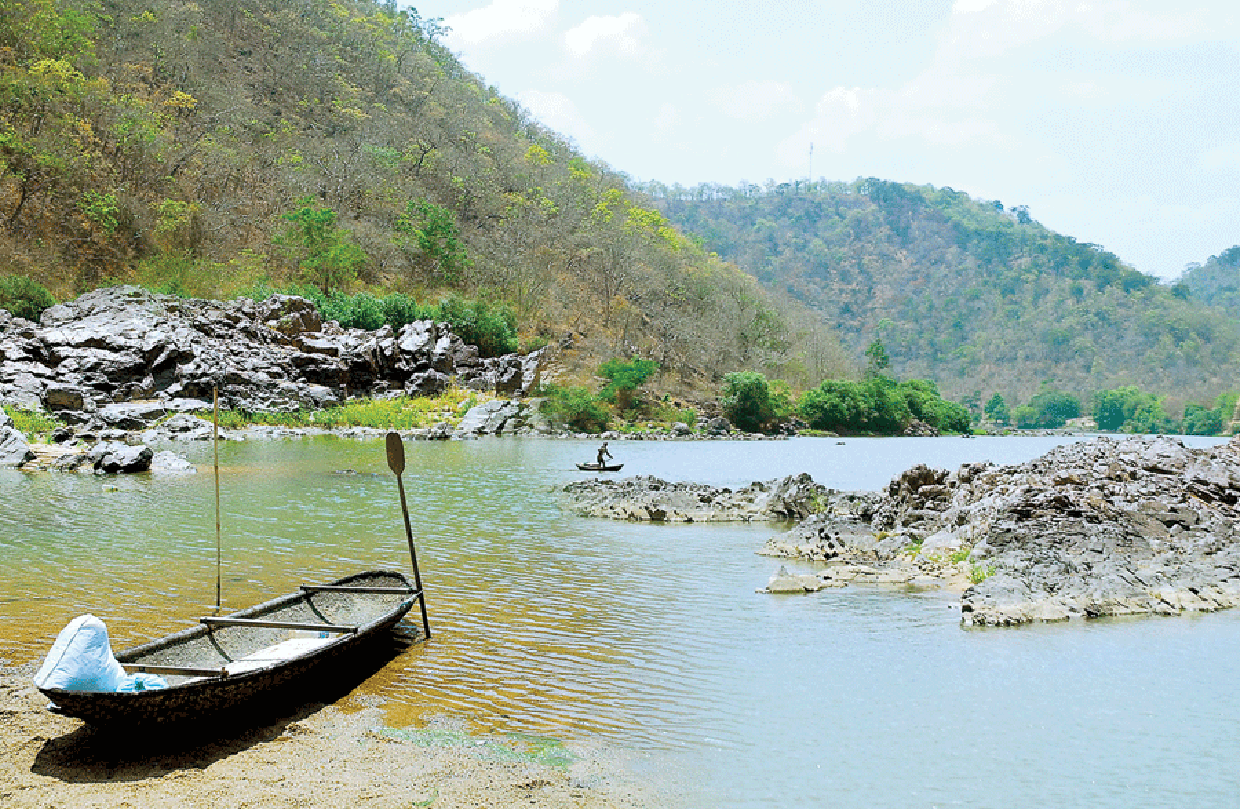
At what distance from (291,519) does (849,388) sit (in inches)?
2179

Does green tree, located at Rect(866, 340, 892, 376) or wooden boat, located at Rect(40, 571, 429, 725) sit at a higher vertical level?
green tree, located at Rect(866, 340, 892, 376)

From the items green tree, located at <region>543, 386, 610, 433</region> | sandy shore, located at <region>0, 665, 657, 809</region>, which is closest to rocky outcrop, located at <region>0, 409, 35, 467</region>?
sandy shore, located at <region>0, 665, 657, 809</region>

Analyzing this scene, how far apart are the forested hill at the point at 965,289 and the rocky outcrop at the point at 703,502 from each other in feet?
336

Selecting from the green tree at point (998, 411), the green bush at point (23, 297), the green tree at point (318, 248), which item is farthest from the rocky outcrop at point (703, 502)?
the green tree at point (998, 411)

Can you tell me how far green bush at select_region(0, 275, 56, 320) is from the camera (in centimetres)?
3562

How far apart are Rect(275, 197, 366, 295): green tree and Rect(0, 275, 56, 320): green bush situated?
641 inches

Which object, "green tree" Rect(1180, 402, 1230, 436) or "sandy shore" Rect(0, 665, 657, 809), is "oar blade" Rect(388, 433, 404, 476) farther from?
"green tree" Rect(1180, 402, 1230, 436)

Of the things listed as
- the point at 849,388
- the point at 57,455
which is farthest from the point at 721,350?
the point at 57,455

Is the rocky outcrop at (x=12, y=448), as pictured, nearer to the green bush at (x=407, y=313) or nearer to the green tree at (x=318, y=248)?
the green bush at (x=407, y=313)

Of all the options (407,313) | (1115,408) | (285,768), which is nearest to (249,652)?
(285,768)

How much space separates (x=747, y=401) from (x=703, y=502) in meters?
40.3

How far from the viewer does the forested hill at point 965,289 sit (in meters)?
115

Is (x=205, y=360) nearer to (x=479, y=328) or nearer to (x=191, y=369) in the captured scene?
(x=191, y=369)

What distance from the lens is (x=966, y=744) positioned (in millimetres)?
6523
